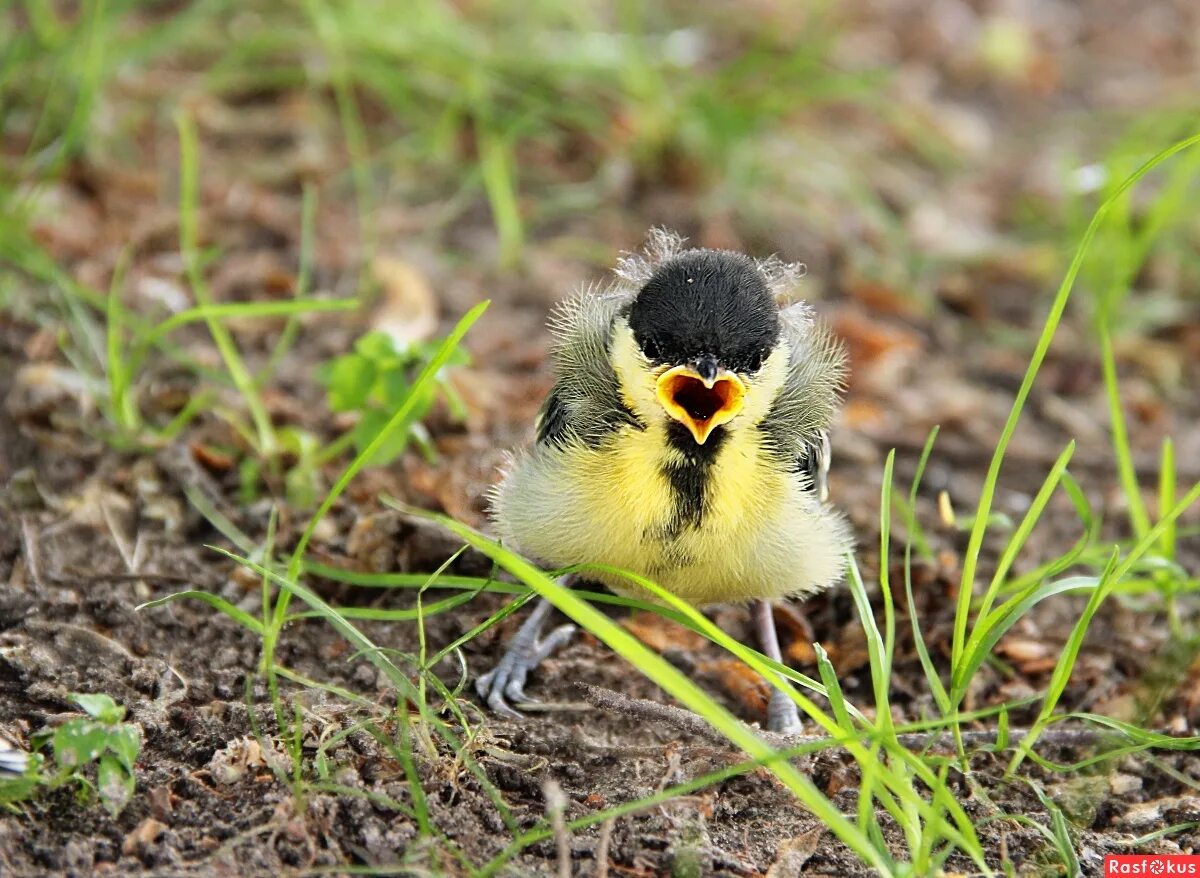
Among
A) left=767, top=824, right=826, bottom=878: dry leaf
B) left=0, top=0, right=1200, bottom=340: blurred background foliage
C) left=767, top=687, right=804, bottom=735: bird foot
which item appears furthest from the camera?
left=0, top=0, right=1200, bottom=340: blurred background foliage

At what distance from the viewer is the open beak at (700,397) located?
2416mm

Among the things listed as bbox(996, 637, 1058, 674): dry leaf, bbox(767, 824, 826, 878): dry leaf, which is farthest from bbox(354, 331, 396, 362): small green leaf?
bbox(996, 637, 1058, 674): dry leaf

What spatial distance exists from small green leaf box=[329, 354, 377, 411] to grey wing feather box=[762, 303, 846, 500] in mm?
974

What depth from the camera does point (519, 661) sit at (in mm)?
2791

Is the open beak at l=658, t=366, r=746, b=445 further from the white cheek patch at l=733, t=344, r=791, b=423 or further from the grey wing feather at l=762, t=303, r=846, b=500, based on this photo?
the grey wing feather at l=762, t=303, r=846, b=500

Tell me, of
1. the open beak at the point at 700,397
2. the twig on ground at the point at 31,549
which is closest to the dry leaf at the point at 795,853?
the open beak at the point at 700,397

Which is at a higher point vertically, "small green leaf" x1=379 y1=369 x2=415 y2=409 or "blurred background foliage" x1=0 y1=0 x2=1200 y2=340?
"blurred background foliage" x1=0 y1=0 x2=1200 y2=340

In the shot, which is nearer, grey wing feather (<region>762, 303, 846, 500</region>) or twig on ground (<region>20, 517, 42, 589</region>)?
grey wing feather (<region>762, 303, 846, 500</region>)

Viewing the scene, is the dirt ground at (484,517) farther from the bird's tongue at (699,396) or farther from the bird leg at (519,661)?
the bird's tongue at (699,396)

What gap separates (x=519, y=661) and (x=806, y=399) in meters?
0.81

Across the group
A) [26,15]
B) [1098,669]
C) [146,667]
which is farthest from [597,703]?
[26,15]

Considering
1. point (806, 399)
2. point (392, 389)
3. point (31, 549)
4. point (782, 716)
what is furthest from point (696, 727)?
point (31, 549)

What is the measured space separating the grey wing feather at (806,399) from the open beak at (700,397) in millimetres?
173

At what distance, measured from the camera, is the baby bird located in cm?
250
